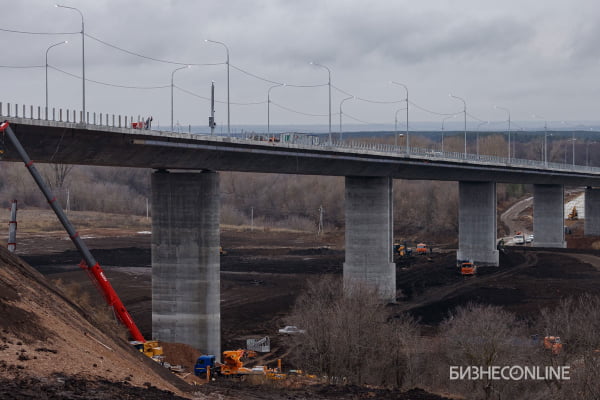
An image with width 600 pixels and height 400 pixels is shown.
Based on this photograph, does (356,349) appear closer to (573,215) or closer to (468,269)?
(468,269)

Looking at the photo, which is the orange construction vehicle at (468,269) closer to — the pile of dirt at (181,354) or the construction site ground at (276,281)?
the construction site ground at (276,281)

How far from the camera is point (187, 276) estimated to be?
48281 millimetres

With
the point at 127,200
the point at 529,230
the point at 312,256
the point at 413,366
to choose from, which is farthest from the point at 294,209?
the point at 413,366

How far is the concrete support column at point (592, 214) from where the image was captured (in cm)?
12644

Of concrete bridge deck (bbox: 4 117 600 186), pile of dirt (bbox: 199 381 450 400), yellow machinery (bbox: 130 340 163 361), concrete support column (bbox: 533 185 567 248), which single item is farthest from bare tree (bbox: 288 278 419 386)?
concrete support column (bbox: 533 185 567 248)

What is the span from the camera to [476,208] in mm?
95438

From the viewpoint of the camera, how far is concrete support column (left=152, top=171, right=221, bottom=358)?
158ft

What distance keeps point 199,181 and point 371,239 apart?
2319cm

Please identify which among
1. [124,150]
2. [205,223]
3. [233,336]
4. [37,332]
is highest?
[124,150]

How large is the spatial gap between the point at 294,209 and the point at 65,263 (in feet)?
290

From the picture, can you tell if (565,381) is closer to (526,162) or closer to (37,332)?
(37,332)

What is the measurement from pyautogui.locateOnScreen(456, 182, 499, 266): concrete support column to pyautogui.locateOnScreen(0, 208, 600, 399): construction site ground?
234cm

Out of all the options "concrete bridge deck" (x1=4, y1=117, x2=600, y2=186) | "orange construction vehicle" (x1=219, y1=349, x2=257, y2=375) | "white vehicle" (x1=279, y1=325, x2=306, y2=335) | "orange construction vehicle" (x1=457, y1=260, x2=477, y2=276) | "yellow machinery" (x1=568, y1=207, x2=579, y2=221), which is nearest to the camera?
"orange construction vehicle" (x1=219, y1=349, x2=257, y2=375)

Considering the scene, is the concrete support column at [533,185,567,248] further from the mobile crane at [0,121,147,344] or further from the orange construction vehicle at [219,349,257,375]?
the orange construction vehicle at [219,349,257,375]
